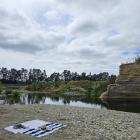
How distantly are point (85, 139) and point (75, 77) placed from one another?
569 ft

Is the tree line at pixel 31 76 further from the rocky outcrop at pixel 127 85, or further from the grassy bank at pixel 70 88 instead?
the rocky outcrop at pixel 127 85

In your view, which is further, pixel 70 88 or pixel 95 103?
pixel 70 88

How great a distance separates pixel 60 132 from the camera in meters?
19.4

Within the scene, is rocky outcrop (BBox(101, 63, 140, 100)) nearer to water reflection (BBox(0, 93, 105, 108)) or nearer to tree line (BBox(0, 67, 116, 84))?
water reflection (BBox(0, 93, 105, 108))

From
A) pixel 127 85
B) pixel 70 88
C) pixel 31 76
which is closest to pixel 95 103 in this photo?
pixel 127 85

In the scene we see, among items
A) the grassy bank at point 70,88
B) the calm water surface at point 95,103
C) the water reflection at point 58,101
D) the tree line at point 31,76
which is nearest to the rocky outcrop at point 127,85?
the water reflection at point 58,101

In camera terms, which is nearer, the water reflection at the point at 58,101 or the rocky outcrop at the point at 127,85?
the water reflection at the point at 58,101

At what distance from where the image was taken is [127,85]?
7669 cm

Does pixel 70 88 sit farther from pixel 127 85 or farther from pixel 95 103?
pixel 95 103

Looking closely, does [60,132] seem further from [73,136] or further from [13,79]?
[13,79]

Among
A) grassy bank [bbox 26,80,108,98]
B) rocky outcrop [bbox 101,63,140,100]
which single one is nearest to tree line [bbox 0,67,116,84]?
grassy bank [bbox 26,80,108,98]

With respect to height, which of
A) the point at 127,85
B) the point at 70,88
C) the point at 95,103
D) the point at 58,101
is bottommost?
the point at 95,103

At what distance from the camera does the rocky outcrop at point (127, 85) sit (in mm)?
74438

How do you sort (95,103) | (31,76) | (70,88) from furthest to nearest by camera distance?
(31,76), (70,88), (95,103)
